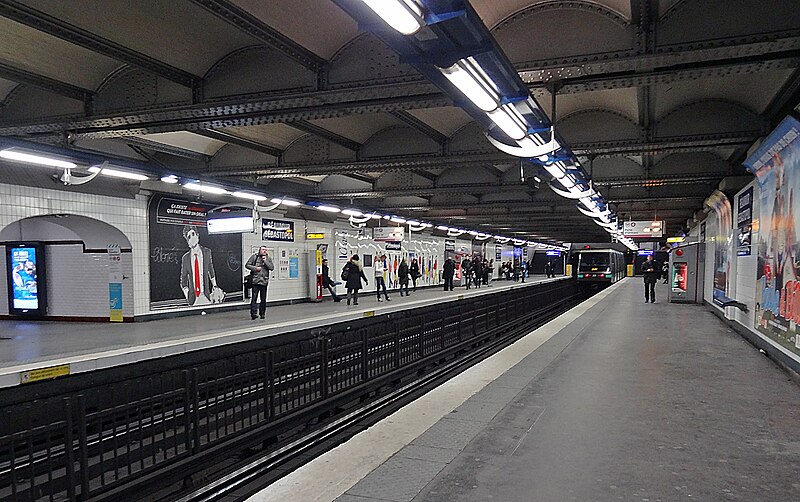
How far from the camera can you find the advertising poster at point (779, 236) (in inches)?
229

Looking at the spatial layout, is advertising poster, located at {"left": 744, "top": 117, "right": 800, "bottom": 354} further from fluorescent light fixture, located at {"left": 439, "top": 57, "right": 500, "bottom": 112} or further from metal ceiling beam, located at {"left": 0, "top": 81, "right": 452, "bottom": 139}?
metal ceiling beam, located at {"left": 0, "top": 81, "right": 452, "bottom": 139}

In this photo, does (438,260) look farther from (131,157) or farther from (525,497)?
(525,497)

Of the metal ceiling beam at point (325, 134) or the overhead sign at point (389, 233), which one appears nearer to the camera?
the metal ceiling beam at point (325, 134)

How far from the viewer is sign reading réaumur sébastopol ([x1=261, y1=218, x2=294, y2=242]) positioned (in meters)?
16.5

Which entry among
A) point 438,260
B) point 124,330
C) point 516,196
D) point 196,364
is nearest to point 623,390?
point 196,364

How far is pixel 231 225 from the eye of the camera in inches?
504

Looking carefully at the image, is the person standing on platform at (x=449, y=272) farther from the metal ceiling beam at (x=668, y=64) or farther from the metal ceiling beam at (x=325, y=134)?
the metal ceiling beam at (x=668, y=64)

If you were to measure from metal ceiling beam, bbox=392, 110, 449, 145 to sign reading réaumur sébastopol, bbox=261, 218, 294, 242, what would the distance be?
9.12 metres

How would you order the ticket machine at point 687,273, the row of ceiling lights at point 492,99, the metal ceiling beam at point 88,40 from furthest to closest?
the ticket machine at point 687,273, the metal ceiling beam at point 88,40, the row of ceiling lights at point 492,99

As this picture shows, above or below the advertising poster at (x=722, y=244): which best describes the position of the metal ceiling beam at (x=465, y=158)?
above

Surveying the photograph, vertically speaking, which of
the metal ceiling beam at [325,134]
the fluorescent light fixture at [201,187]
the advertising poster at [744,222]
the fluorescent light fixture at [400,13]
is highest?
the metal ceiling beam at [325,134]

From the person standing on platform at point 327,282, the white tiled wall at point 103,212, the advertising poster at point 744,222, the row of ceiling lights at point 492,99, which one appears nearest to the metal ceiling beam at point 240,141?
the white tiled wall at point 103,212

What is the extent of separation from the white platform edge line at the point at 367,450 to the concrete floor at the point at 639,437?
461 mm

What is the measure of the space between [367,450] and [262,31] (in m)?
3.69
